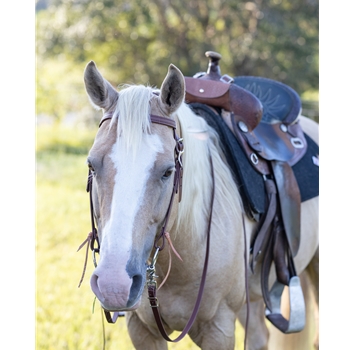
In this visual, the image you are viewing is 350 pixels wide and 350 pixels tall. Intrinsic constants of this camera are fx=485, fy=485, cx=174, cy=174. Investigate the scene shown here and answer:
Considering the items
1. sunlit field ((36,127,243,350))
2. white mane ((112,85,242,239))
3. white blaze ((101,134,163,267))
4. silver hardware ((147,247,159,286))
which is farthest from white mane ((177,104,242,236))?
sunlit field ((36,127,243,350))

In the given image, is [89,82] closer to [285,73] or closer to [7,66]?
[7,66]

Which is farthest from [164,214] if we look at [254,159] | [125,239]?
[254,159]

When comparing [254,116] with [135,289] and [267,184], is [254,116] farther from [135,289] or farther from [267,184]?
[135,289]

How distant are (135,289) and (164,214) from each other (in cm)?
30

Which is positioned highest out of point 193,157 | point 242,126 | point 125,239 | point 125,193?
point 242,126

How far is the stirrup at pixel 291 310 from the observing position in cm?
→ 263

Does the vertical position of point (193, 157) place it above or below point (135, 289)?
above

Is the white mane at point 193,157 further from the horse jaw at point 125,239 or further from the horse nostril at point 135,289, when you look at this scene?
the horse nostril at point 135,289

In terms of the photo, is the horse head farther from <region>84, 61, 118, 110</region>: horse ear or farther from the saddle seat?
the saddle seat

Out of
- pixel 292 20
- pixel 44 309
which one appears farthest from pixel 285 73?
pixel 44 309

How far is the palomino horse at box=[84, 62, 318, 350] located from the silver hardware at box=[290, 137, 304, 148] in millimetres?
701

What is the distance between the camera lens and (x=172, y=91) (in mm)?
1791

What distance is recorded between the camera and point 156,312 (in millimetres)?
1978
